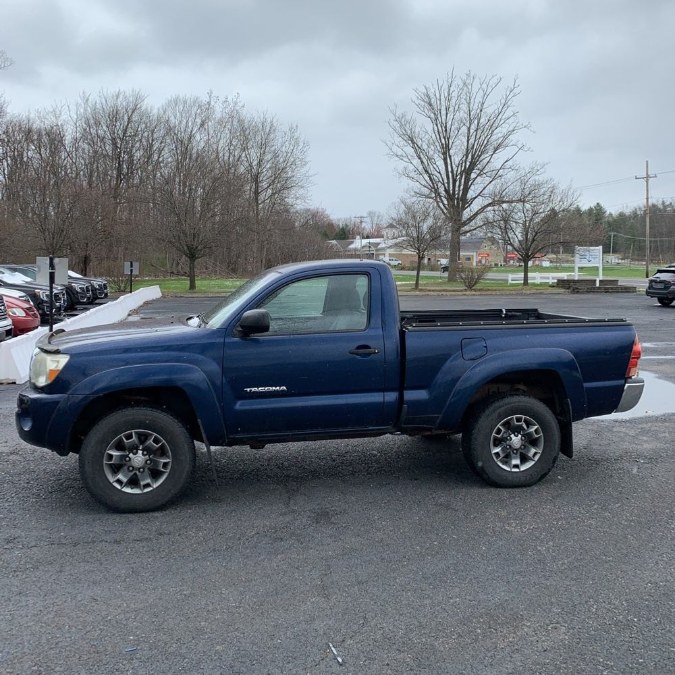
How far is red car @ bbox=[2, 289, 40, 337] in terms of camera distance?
47.4 ft

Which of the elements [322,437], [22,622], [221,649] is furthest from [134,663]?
[322,437]

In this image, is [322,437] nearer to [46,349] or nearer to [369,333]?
[369,333]

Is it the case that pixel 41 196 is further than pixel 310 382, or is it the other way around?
pixel 41 196

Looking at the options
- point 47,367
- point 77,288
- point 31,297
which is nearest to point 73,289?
point 77,288

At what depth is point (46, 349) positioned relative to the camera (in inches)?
191

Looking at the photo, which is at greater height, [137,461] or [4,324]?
[4,324]

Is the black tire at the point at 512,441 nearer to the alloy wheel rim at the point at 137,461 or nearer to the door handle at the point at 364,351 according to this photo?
the door handle at the point at 364,351

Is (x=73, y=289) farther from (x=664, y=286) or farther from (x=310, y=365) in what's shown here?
(x=664, y=286)

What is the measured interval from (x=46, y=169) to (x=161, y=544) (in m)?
46.2

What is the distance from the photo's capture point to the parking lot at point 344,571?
10.4ft

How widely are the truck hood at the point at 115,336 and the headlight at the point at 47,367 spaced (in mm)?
55

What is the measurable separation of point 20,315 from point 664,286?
2251 cm

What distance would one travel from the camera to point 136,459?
483 cm

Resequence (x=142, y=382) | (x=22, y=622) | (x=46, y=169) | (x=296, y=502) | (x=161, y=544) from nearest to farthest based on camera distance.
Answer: (x=22, y=622) → (x=161, y=544) → (x=142, y=382) → (x=296, y=502) → (x=46, y=169)
